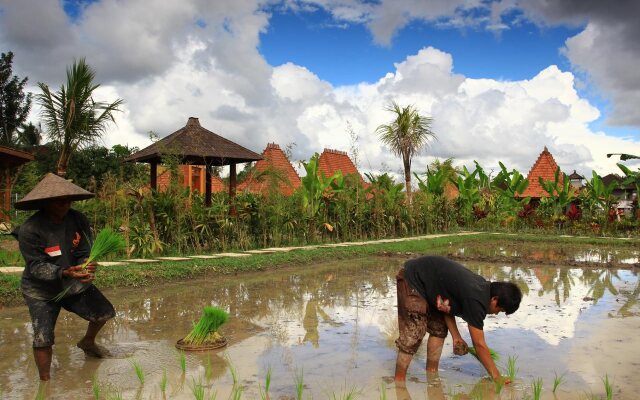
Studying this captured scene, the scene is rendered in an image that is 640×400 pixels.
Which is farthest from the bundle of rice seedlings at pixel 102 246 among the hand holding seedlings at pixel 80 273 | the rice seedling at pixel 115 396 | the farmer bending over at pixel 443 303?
the farmer bending over at pixel 443 303

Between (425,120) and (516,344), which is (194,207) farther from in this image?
(425,120)

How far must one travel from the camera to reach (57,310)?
3.99m

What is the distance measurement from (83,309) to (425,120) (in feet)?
61.0

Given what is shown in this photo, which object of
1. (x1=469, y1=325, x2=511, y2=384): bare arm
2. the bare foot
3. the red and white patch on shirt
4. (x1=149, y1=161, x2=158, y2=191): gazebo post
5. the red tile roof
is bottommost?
the bare foot

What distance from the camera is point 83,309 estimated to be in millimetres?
4082

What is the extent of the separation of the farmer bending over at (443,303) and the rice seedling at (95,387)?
198 cm

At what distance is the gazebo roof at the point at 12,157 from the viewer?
1205 cm

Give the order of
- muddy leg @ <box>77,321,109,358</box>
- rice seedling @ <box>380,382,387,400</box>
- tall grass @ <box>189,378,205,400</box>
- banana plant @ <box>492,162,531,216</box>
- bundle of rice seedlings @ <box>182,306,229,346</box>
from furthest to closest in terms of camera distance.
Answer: banana plant @ <box>492,162,531,216</box>
bundle of rice seedlings @ <box>182,306,229,346</box>
muddy leg @ <box>77,321,109,358</box>
rice seedling @ <box>380,382,387,400</box>
tall grass @ <box>189,378,205,400</box>

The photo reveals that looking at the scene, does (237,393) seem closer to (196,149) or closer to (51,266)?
(51,266)

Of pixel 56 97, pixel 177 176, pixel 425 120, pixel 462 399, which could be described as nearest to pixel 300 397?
pixel 462 399

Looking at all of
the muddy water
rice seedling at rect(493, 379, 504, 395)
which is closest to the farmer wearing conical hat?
the muddy water

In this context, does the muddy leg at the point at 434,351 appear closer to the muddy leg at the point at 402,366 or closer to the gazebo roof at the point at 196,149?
the muddy leg at the point at 402,366

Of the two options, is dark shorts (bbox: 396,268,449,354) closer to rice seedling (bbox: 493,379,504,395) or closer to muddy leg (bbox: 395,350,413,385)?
muddy leg (bbox: 395,350,413,385)

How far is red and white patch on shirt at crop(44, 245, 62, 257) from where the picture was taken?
3.87 meters
